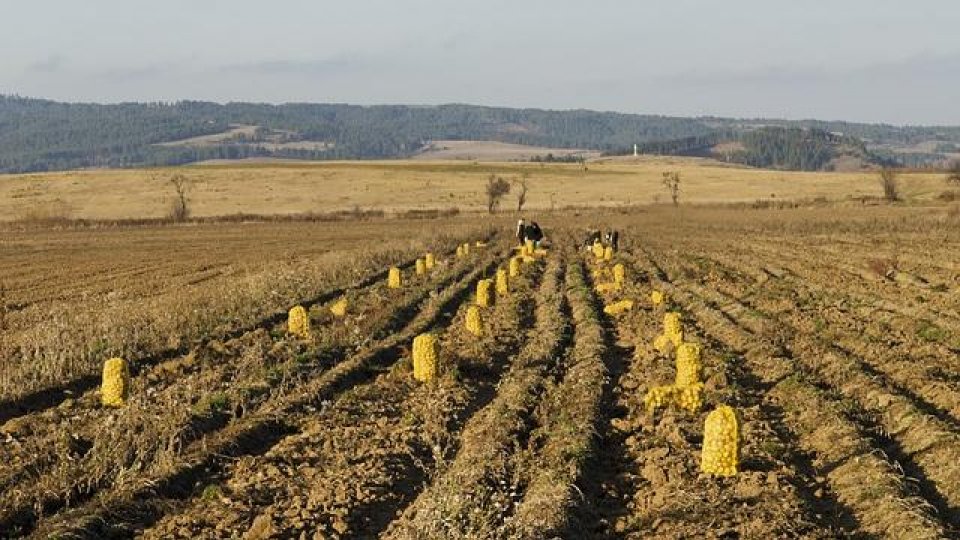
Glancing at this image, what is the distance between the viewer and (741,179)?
132 metres

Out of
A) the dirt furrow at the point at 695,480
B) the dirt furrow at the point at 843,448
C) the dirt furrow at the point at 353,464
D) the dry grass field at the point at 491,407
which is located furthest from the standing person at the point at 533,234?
Result: the dirt furrow at the point at 695,480

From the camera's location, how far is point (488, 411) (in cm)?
1390

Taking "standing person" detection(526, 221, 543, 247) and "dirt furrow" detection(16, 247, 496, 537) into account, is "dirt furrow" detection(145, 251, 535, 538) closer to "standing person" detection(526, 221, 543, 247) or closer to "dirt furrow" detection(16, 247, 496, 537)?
"dirt furrow" detection(16, 247, 496, 537)

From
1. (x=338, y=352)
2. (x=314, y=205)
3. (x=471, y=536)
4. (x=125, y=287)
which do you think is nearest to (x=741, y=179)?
(x=314, y=205)

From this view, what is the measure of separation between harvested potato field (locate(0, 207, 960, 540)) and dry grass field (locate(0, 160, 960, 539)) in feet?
0.16

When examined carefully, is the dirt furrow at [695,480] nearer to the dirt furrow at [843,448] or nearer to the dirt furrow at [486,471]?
the dirt furrow at [843,448]

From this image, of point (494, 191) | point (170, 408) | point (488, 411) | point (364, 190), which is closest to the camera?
point (170, 408)

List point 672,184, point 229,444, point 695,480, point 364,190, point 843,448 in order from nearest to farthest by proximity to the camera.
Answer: point 695,480, point 843,448, point 229,444, point 364,190, point 672,184

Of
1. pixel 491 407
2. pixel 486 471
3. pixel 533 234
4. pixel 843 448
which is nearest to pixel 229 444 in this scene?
pixel 486 471

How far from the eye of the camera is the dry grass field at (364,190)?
10012 cm

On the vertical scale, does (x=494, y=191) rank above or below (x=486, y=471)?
below

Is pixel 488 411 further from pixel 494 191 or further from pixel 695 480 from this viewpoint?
pixel 494 191

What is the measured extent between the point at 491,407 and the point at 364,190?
342 ft

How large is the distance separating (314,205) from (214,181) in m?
27.2
